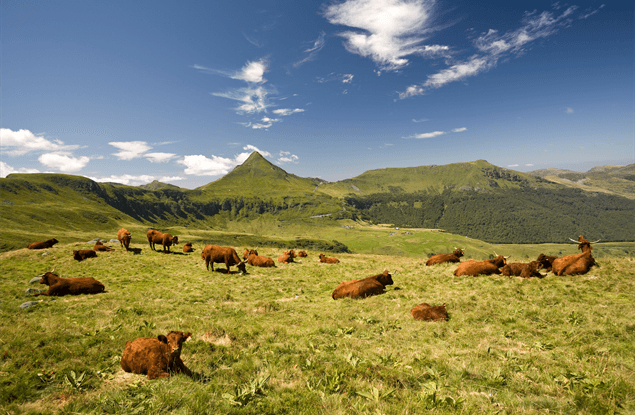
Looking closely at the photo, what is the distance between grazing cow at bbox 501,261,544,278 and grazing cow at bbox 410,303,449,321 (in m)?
8.18

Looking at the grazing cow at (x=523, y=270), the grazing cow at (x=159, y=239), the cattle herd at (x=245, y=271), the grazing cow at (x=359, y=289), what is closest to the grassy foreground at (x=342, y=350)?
the cattle herd at (x=245, y=271)

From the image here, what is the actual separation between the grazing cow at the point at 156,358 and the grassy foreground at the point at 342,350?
284 millimetres

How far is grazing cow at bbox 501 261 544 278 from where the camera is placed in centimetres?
1573

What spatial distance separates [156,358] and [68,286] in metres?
12.9

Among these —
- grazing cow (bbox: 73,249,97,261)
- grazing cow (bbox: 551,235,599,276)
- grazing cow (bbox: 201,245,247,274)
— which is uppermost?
grazing cow (bbox: 73,249,97,261)

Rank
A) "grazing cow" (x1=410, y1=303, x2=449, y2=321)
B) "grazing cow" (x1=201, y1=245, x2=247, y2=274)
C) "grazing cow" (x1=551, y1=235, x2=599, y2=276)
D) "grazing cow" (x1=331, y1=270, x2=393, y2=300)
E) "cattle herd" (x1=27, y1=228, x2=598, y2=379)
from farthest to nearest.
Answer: "grazing cow" (x1=201, y1=245, x2=247, y2=274), "grazing cow" (x1=331, y1=270, x2=393, y2=300), "grazing cow" (x1=551, y1=235, x2=599, y2=276), "grazing cow" (x1=410, y1=303, x2=449, y2=321), "cattle herd" (x1=27, y1=228, x2=598, y2=379)

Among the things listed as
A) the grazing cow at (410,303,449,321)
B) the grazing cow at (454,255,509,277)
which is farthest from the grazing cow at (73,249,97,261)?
the grazing cow at (454,255,509,277)

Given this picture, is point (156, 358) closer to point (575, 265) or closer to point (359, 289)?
point (359, 289)

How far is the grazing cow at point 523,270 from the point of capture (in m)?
15.7

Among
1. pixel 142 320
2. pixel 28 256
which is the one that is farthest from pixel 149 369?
pixel 28 256

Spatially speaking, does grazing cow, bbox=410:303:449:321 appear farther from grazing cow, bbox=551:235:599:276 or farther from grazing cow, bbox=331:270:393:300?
grazing cow, bbox=551:235:599:276

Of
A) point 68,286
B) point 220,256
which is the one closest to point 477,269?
point 220,256

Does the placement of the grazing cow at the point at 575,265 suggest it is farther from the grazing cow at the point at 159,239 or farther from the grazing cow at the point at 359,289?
the grazing cow at the point at 159,239

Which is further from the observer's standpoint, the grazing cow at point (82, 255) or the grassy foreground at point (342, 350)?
the grazing cow at point (82, 255)
